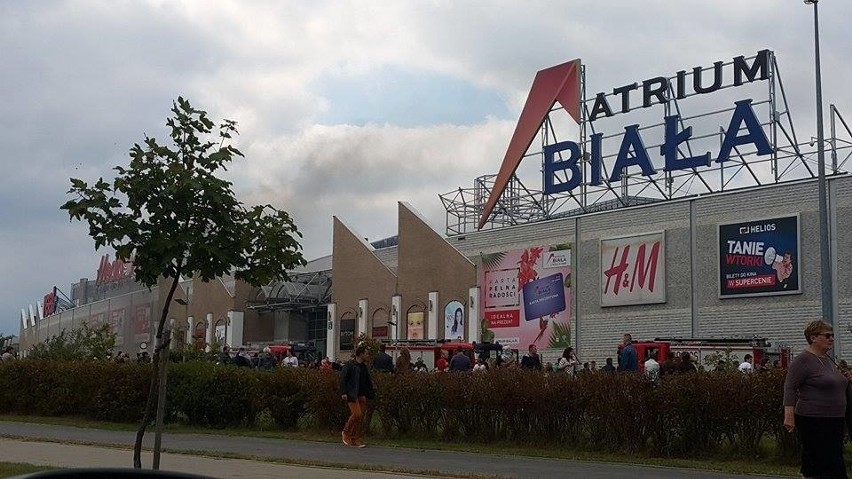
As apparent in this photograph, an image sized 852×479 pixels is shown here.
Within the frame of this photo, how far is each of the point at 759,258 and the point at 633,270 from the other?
5.52 m

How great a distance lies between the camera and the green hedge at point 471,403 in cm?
1664

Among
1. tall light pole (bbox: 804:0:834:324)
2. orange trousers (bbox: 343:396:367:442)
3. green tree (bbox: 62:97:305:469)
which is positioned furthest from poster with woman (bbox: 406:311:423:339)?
green tree (bbox: 62:97:305:469)

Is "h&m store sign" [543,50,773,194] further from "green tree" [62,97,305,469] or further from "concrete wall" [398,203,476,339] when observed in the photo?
"green tree" [62,97,305,469]

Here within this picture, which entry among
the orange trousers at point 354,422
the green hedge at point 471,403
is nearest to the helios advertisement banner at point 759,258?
the green hedge at point 471,403

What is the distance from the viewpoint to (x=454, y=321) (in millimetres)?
50719

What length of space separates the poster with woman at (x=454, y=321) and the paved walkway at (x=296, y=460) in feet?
98.3

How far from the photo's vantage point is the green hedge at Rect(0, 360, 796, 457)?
16.6 m

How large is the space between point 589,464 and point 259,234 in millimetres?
6396

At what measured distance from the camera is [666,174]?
42625 millimetres

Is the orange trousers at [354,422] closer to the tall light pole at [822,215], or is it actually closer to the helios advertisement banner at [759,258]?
the tall light pole at [822,215]

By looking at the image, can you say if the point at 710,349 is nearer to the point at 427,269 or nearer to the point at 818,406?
the point at 427,269

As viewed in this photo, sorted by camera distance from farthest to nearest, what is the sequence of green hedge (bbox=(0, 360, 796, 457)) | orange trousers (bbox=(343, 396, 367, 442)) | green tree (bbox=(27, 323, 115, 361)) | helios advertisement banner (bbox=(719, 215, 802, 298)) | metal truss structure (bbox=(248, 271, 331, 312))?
metal truss structure (bbox=(248, 271, 331, 312)) → helios advertisement banner (bbox=(719, 215, 802, 298)) → green tree (bbox=(27, 323, 115, 361)) → orange trousers (bbox=(343, 396, 367, 442)) → green hedge (bbox=(0, 360, 796, 457))

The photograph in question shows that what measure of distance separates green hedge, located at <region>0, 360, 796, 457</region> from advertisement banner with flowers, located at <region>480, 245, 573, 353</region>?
2302cm

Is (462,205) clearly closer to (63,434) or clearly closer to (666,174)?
(666,174)
